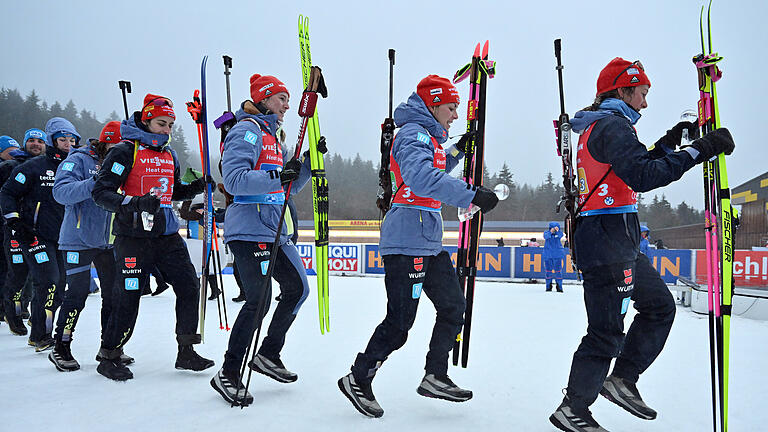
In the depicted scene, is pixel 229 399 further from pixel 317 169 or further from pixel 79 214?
pixel 79 214

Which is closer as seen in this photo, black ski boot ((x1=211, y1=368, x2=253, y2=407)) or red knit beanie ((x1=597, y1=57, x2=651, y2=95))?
red knit beanie ((x1=597, y1=57, x2=651, y2=95))

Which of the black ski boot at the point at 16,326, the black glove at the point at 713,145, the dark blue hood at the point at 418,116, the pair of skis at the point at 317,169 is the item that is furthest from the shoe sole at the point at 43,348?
the black glove at the point at 713,145

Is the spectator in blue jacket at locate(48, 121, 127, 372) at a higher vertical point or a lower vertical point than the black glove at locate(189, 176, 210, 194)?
lower

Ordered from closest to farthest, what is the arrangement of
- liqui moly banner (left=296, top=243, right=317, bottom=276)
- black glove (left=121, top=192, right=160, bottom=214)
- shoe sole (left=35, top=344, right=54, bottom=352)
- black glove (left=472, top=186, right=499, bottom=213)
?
black glove (left=472, top=186, right=499, bottom=213)
black glove (left=121, top=192, right=160, bottom=214)
shoe sole (left=35, top=344, right=54, bottom=352)
liqui moly banner (left=296, top=243, right=317, bottom=276)

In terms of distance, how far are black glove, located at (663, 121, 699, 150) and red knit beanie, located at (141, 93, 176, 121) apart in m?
3.56

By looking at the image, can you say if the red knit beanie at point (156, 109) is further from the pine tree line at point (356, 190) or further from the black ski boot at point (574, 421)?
the pine tree line at point (356, 190)

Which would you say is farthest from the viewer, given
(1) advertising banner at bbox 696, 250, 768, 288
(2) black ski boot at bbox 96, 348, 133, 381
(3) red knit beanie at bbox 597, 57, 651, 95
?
(1) advertising banner at bbox 696, 250, 768, 288

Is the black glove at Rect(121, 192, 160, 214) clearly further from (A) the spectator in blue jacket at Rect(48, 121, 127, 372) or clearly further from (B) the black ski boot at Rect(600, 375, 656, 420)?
(B) the black ski boot at Rect(600, 375, 656, 420)

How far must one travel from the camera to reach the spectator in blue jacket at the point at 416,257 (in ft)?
9.99

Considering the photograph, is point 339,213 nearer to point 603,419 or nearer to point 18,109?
point 18,109

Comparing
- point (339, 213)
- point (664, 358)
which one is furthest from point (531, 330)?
point (339, 213)

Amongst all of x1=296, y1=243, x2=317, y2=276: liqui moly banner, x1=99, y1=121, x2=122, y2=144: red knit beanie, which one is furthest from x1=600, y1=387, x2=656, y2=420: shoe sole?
x1=296, y1=243, x2=317, y2=276: liqui moly banner

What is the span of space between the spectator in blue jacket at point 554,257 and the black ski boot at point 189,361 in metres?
9.57

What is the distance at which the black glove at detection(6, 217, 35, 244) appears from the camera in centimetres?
510
